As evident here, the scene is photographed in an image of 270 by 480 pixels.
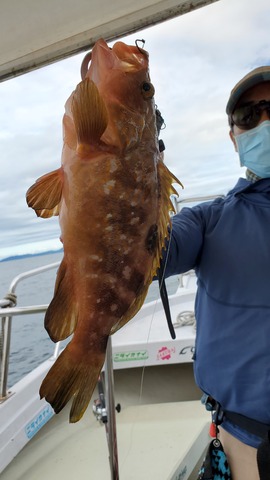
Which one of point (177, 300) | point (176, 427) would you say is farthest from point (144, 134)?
point (177, 300)

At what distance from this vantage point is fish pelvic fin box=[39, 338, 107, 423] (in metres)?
0.80

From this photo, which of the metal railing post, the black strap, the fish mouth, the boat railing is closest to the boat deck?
the boat railing

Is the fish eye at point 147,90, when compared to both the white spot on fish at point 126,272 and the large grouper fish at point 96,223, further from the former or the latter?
the white spot on fish at point 126,272

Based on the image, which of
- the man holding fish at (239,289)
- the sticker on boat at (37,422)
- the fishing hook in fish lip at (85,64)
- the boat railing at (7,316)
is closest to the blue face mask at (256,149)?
the man holding fish at (239,289)

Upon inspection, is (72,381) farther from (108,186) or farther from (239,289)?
(239,289)

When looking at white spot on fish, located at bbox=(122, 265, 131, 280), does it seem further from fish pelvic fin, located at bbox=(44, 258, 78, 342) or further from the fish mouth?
the fish mouth

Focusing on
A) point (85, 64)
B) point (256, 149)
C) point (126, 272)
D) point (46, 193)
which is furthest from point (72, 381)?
point (256, 149)

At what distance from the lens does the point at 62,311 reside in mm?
882

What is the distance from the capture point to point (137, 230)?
96cm

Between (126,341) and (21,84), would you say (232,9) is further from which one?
(126,341)

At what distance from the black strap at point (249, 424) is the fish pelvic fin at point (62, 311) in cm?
91

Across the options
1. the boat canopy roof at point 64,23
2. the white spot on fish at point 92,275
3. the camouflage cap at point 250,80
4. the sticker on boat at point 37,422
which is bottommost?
the sticker on boat at point 37,422

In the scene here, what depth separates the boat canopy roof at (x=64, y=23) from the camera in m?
1.47

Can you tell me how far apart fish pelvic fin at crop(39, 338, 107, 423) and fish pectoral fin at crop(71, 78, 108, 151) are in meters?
0.52
